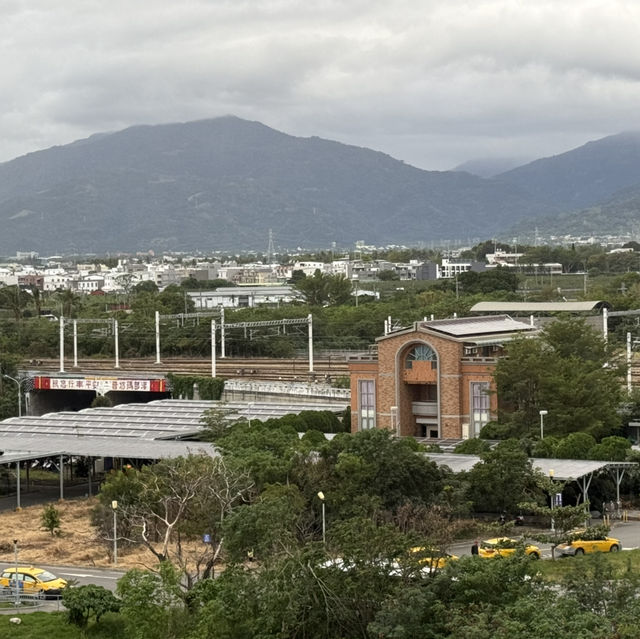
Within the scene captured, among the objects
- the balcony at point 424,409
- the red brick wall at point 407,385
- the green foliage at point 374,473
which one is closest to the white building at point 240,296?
the red brick wall at point 407,385

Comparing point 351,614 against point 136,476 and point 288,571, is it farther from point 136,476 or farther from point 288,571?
point 136,476

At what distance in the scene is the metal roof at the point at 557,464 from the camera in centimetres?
4186

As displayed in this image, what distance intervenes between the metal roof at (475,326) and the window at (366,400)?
11.7ft

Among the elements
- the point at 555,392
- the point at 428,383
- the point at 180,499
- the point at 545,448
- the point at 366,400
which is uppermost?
the point at 555,392

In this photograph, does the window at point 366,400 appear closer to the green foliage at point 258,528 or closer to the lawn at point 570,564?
the lawn at point 570,564

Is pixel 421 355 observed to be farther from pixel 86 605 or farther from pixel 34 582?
pixel 86 605

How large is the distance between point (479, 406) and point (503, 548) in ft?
80.4

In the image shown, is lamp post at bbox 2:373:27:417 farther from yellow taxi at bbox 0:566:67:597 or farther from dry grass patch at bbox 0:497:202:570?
yellow taxi at bbox 0:566:67:597

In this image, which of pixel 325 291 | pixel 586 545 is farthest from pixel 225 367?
pixel 586 545

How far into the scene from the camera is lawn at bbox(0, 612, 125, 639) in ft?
98.1

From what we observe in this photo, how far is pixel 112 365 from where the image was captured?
94062 millimetres

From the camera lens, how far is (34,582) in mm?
34469

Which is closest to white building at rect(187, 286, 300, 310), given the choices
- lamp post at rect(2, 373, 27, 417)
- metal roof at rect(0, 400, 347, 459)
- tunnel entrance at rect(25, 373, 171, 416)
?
tunnel entrance at rect(25, 373, 171, 416)

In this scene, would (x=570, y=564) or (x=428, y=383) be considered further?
(x=428, y=383)
